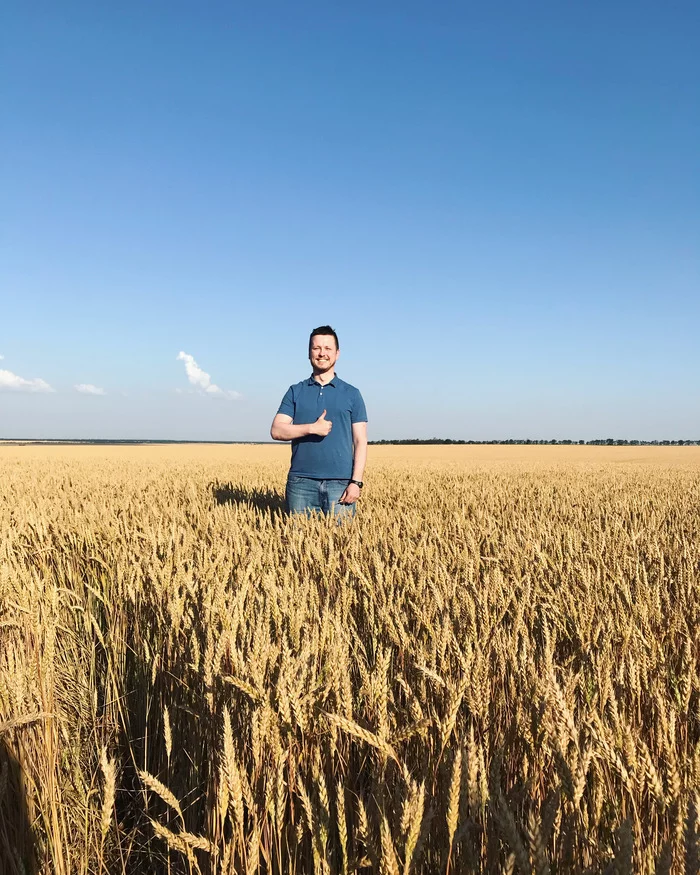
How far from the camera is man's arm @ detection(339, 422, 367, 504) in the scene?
4.61 meters

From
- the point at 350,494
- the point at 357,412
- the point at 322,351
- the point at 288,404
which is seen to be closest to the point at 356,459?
the point at 350,494

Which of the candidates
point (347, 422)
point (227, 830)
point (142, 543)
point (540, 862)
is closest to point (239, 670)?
point (227, 830)

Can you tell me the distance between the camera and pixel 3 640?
7.79 ft

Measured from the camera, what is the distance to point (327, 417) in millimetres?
4742

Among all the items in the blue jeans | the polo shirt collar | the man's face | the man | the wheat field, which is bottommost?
the wheat field

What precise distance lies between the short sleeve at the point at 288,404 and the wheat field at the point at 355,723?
149 cm

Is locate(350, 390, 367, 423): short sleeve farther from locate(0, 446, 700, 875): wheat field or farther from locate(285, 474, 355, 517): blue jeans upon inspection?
locate(0, 446, 700, 875): wheat field

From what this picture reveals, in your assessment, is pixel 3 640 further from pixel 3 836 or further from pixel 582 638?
pixel 582 638

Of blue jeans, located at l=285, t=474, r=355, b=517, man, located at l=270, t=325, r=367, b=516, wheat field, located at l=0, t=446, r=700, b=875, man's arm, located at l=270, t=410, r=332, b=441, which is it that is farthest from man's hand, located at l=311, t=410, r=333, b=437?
wheat field, located at l=0, t=446, r=700, b=875

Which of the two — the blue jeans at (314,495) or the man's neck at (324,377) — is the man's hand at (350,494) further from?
the man's neck at (324,377)

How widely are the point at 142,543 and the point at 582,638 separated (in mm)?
2679

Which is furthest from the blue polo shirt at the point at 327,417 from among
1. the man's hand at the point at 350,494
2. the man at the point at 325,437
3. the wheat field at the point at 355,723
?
the wheat field at the point at 355,723

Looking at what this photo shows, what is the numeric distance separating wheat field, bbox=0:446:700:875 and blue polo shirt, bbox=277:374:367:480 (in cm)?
125

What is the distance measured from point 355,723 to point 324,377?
12.6 ft
